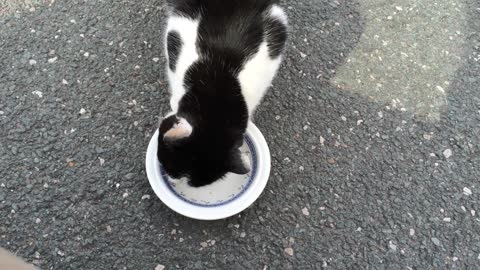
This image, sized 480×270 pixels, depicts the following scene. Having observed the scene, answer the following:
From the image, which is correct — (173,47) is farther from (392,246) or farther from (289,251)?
(392,246)

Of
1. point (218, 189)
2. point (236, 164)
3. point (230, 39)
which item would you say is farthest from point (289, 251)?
point (230, 39)

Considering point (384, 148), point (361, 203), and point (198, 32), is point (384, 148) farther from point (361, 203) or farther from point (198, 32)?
point (198, 32)

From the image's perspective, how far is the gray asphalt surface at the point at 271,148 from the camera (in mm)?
2031

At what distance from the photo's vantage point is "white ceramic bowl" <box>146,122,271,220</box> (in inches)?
78.4

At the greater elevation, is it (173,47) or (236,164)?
(173,47)

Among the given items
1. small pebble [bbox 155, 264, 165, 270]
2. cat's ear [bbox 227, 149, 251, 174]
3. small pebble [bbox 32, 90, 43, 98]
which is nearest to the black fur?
cat's ear [bbox 227, 149, 251, 174]

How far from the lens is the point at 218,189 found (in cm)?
207

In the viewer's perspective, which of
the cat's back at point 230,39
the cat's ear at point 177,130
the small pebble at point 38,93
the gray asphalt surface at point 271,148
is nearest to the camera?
the cat's ear at point 177,130

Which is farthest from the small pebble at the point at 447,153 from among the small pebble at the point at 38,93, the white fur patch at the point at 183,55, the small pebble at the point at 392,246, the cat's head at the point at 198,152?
the small pebble at the point at 38,93

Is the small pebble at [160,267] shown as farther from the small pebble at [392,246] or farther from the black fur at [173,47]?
the small pebble at [392,246]

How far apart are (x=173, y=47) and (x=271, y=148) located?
2.17 ft

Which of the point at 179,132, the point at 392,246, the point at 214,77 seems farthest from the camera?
the point at 392,246

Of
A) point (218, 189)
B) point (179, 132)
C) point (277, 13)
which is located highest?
point (277, 13)

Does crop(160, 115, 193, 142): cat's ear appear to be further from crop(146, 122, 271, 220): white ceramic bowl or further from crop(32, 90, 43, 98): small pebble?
crop(32, 90, 43, 98): small pebble
